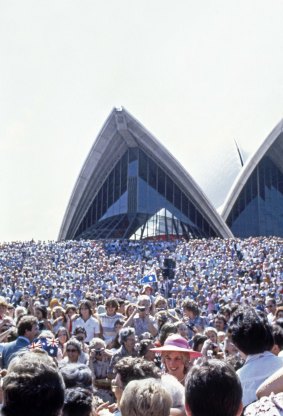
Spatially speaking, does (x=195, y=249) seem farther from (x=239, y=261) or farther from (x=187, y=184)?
(x=187, y=184)

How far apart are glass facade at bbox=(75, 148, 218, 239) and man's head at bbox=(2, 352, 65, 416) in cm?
3635

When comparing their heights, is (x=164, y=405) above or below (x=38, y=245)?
below

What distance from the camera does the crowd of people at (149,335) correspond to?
261 cm

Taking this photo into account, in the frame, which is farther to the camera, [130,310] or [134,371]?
[130,310]

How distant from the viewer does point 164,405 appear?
2814 millimetres

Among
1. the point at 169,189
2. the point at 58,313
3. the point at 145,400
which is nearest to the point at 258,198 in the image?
the point at 169,189

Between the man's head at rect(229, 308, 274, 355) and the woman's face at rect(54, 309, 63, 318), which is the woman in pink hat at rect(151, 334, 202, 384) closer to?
the man's head at rect(229, 308, 274, 355)

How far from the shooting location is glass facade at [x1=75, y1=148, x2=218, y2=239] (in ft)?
132

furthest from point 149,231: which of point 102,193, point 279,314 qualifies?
point 279,314

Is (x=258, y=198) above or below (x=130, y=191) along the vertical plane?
below

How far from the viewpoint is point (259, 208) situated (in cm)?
4184

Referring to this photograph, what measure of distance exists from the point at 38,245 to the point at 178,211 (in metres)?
14.0

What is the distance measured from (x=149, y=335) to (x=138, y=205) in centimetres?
3525

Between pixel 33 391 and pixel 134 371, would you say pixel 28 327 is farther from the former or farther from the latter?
pixel 33 391
